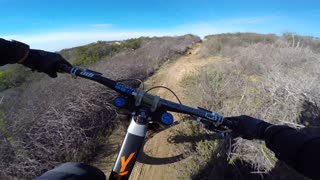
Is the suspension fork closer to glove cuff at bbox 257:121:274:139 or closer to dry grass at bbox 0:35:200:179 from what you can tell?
glove cuff at bbox 257:121:274:139

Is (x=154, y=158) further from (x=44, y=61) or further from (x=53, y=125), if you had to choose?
(x=44, y=61)

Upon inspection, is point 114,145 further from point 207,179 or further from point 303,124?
point 303,124

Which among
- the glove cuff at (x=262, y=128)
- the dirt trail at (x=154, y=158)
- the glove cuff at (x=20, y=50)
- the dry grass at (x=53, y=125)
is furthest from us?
the dirt trail at (x=154, y=158)

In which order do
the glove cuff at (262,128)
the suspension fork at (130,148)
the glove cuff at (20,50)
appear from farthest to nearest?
the glove cuff at (20,50)
the suspension fork at (130,148)
the glove cuff at (262,128)

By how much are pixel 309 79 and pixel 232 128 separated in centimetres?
316

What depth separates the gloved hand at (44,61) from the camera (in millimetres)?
2018

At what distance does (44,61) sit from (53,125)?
3.00m

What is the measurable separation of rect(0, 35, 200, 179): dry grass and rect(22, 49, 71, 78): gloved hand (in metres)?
2.46

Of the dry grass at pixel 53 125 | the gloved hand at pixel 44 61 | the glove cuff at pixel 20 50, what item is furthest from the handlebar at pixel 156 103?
the dry grass at pixel 53 125

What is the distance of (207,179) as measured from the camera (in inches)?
153

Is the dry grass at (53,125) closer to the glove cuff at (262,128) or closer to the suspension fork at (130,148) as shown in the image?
the suspension fork at (130,148)

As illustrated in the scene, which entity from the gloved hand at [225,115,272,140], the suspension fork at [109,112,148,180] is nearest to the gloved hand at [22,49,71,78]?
the suspension fork at [109,112,148,180]

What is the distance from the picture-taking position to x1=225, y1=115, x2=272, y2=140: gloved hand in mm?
1669

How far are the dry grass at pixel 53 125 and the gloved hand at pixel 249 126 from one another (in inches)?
129
